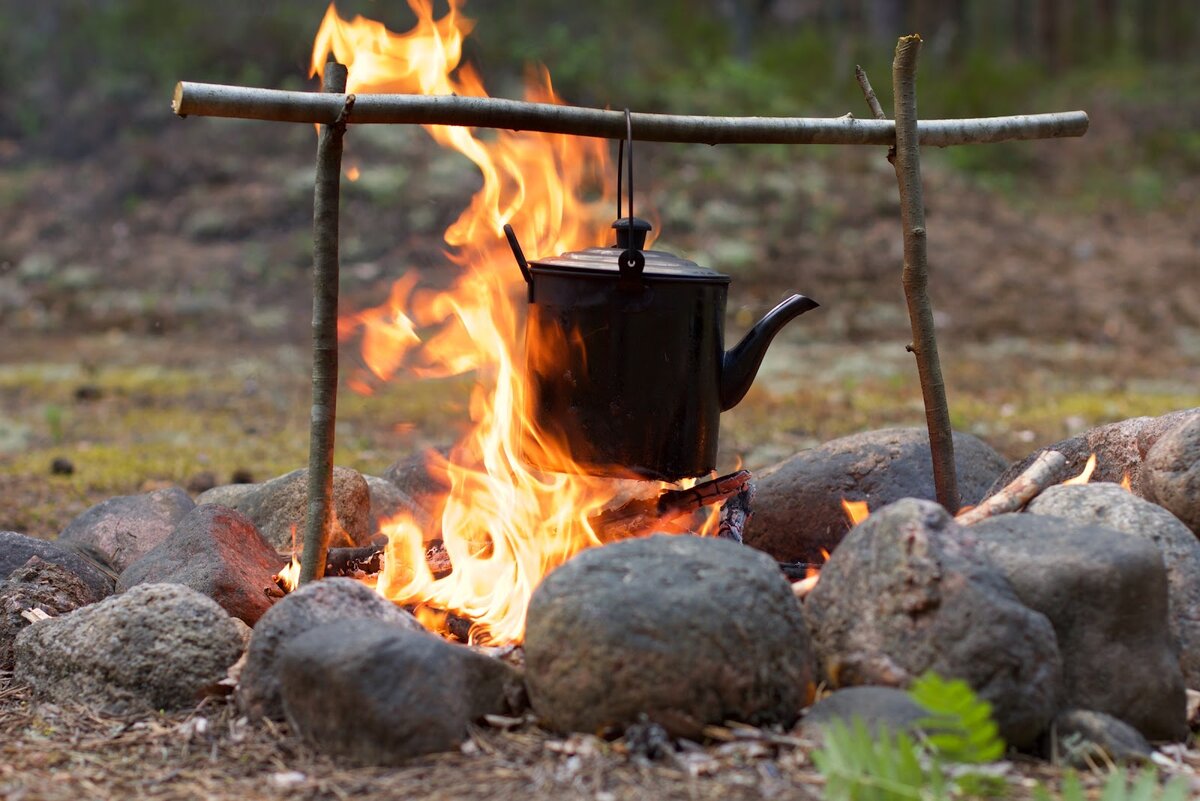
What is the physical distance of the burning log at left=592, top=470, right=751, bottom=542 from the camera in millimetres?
3889

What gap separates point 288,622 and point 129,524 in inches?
73.7

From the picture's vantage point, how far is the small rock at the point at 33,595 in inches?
144

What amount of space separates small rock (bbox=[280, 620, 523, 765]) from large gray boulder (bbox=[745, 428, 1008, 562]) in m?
1.86

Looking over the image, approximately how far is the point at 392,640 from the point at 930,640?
49.3 inches

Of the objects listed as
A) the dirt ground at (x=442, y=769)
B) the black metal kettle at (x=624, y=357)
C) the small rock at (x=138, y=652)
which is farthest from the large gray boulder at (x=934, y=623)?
the small rock at (x=138, y=652)

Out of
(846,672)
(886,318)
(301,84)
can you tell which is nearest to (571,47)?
(301,84)

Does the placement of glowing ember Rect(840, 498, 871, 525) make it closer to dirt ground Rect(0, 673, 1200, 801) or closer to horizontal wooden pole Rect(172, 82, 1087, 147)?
horizontal wooden pole Rect(172, 82, 1087, 147)

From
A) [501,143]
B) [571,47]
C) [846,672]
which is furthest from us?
[571,47]

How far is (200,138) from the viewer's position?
583 inches

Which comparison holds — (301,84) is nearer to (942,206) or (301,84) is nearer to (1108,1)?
(942,206)

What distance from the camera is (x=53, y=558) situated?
3.92m

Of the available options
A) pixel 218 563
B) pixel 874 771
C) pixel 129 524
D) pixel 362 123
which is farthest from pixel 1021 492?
pixel 129 524

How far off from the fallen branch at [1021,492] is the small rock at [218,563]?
217 centimetres

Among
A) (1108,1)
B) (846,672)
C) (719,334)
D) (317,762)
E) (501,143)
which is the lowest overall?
(317,762)
